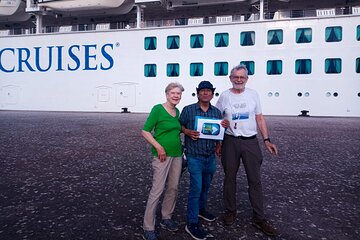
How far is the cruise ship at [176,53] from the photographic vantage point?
20.6 m

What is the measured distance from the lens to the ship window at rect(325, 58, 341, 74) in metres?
20.4

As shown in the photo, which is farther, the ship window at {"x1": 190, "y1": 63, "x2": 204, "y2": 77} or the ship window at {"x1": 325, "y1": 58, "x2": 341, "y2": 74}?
the ship window at {"x1": 190, "y1": 63, "x2": 204, "y2": 77}

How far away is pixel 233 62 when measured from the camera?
22.2m

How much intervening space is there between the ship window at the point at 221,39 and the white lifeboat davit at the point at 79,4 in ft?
29.7

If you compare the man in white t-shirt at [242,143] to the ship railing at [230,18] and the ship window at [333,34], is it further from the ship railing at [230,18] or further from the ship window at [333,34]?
the ship window at [333,34]

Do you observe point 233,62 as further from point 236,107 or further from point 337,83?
point 236,107

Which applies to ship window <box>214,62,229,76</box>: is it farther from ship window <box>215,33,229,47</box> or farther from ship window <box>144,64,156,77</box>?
ship window <box>144,64,156,77</box>

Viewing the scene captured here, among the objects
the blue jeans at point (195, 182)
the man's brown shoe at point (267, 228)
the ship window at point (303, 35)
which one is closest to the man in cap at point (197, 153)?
A: the blue jeans at point (195, 182)

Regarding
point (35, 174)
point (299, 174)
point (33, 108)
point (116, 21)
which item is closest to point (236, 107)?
point (299, 174)

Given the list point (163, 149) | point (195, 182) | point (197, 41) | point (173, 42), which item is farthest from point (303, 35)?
point (163, 149)

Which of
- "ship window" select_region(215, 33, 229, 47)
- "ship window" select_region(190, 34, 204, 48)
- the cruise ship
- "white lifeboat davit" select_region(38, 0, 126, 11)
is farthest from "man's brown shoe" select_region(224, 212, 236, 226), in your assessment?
"white lifeboat davit" select_region(38, 0, 126, 11)

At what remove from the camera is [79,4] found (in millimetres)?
24578

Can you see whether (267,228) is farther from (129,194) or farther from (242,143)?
(129,194)

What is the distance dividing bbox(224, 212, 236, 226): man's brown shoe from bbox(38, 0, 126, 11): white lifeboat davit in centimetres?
2413
